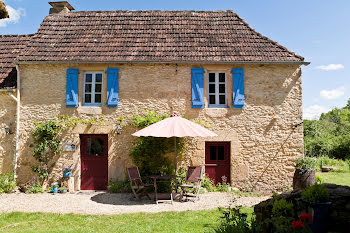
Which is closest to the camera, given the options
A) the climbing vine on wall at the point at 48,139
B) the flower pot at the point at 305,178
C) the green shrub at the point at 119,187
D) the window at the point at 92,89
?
the flower pot at the point at 305,178

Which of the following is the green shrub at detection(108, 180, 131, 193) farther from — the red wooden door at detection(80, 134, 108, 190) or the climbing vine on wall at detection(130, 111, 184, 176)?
the climbing vine on wall at detection(130, 111, 184, 176)

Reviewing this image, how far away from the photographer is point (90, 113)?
30.6 ft

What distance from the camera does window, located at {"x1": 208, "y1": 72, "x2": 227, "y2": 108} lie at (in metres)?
9.48

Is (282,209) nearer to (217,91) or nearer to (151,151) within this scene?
(151,151)

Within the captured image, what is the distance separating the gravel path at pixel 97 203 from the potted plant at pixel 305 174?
138 cm

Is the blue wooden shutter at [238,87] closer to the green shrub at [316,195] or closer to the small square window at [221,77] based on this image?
the small square window at [221,77]

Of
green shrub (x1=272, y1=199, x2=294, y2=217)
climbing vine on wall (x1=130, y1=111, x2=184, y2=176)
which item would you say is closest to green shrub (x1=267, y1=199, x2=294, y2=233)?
green shrub (x1=272, y1=199, x2=294, y2=217)

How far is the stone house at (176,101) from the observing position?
30.2 feet

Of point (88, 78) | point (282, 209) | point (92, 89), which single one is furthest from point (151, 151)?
point (282, 209)

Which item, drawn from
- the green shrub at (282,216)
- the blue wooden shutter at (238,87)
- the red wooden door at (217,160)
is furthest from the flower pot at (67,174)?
the green shrub at (282,216)

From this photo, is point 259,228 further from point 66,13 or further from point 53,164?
point 66,13

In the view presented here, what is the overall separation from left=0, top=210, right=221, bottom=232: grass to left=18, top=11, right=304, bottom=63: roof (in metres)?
5.06

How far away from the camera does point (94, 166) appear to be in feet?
30.8

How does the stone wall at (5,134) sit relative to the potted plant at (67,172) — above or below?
above
